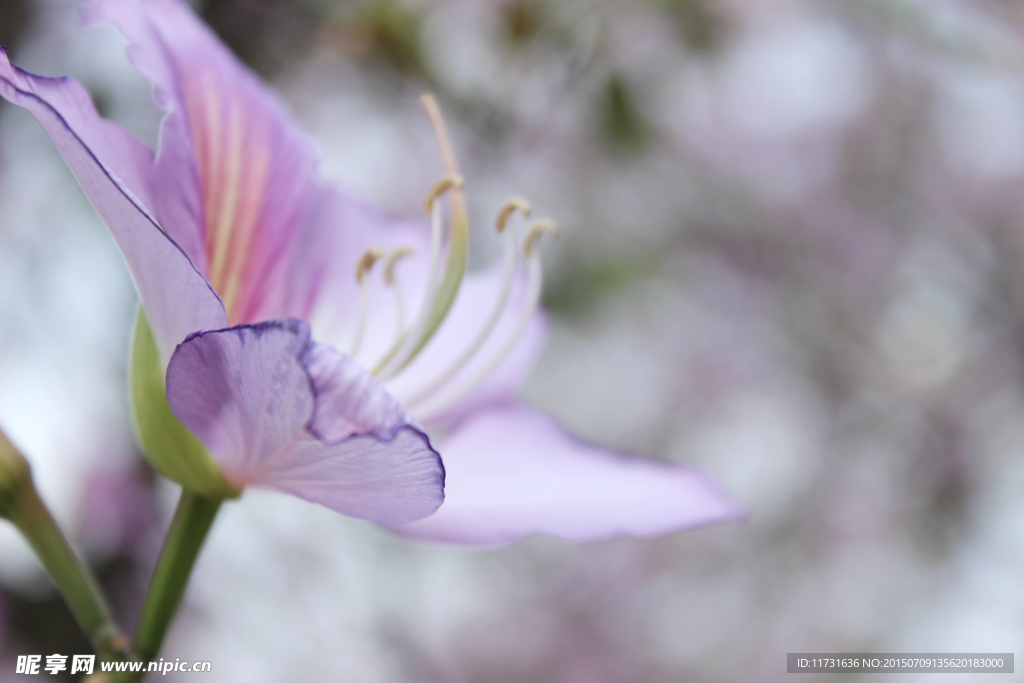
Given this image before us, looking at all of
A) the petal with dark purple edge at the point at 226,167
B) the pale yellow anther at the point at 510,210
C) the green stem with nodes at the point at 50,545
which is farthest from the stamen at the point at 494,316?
the green stem with nodes at the point at 50,545

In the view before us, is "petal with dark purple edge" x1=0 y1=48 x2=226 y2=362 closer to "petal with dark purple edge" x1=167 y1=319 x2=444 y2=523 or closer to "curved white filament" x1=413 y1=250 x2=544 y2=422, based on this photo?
"petal with dark purple edge" x1=167 y1=319 x2=444 y2=523

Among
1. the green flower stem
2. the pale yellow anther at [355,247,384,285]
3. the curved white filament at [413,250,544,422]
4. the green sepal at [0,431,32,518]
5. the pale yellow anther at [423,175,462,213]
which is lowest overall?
the green flower stem

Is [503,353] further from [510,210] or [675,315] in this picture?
[675,315]

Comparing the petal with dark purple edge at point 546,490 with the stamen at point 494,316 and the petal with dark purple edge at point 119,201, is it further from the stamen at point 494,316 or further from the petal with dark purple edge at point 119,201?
the petal with dark purple edge at point 119,201

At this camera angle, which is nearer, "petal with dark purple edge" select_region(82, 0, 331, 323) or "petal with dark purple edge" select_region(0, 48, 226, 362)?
"petal with dark purple edge" select_region(0, 48, 226, 362)

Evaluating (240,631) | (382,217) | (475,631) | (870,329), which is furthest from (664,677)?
(382,217)

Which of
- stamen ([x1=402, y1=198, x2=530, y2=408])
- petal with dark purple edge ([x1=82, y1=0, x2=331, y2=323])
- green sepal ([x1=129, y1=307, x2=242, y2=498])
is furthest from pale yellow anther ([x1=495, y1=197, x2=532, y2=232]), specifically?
green sepal ([x1=129, y1=307, x2=242, y2=498])

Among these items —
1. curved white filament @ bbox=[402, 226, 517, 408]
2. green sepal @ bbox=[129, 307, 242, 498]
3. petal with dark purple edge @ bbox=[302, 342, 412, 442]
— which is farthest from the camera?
curved white filament @ bbox=[402, 226, 517, 408]
